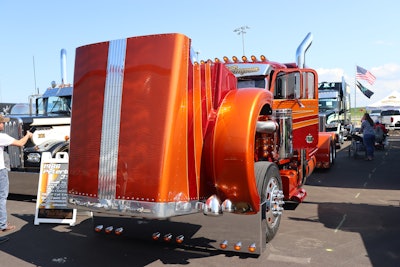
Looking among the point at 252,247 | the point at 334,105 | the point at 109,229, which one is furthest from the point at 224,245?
the point at 334,105

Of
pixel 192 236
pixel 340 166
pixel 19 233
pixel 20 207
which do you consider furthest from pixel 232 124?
pixel 340 166

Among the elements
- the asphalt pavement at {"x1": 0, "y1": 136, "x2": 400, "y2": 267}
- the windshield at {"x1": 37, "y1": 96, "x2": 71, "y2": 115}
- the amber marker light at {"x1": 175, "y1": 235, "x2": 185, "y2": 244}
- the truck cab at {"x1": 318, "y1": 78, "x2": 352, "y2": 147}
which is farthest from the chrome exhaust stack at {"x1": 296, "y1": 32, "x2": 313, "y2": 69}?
the truck cab at {"x1": 318, "y1": 78, "x2": 352, "y2": 147}

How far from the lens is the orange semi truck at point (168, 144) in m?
3.63

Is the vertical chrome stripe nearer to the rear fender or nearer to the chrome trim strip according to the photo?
the chrome trim strip

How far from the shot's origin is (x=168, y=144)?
3.60 m

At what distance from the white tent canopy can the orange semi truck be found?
30.6m

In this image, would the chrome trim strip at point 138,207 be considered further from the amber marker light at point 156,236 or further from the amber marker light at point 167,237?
the amber marker light at point 156,236

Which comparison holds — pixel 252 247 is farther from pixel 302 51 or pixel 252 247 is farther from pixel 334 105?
pixel 334 105

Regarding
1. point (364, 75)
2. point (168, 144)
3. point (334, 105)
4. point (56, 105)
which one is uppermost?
point (364, 75)

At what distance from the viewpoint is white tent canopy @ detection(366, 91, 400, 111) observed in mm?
31688

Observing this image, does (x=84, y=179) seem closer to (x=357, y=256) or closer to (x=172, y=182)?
(x=172, y=182)

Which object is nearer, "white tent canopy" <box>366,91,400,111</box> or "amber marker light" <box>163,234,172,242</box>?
"amber marker light" <box>163,234,172,242</box>

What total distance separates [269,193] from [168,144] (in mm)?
1896

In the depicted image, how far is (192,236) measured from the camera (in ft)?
15.7
